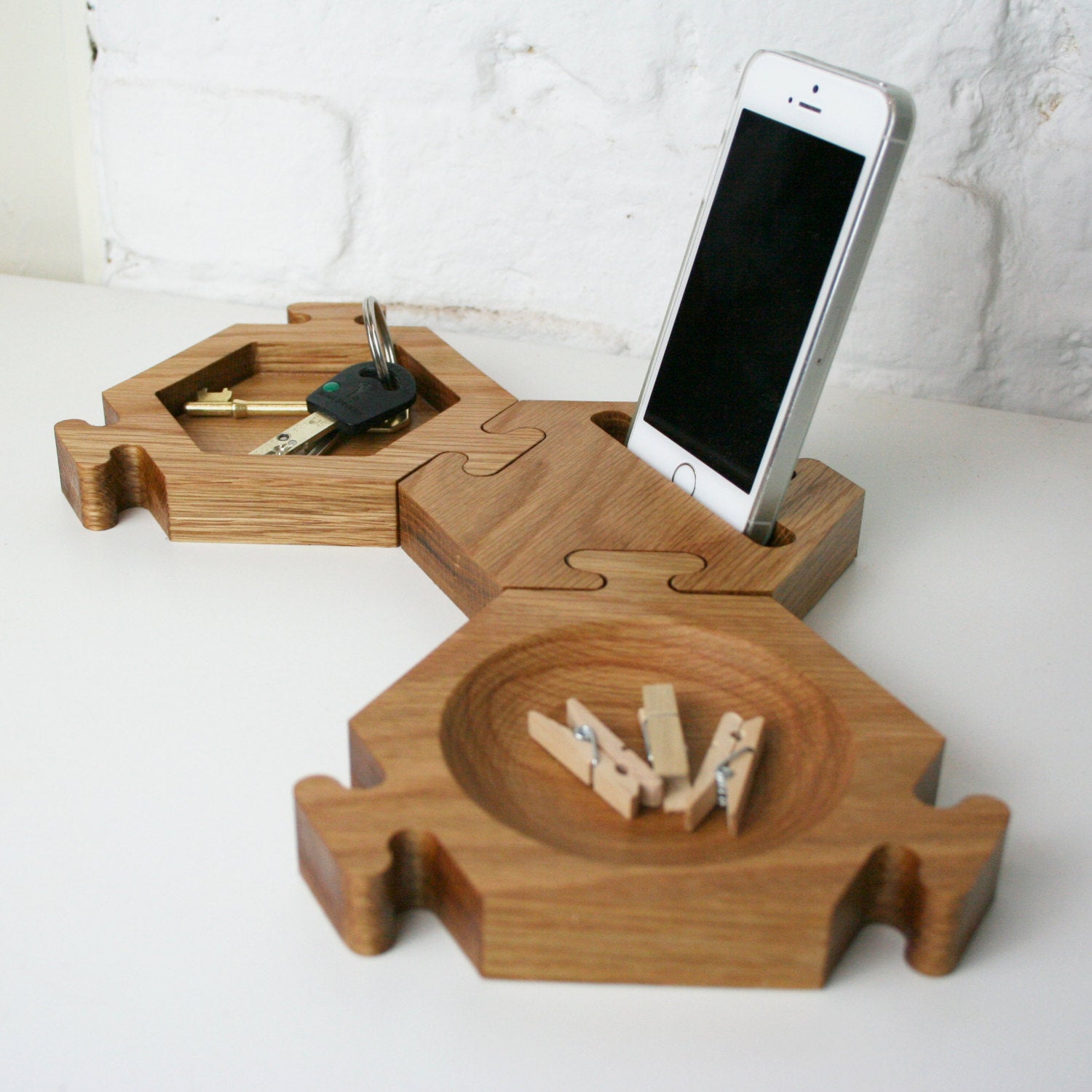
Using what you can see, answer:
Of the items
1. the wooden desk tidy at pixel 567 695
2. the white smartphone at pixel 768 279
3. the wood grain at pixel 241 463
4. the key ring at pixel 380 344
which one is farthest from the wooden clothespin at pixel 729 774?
the key ring at pixel 380 344

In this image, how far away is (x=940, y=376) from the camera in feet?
3.15

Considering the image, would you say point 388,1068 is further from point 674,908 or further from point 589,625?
point 589,625

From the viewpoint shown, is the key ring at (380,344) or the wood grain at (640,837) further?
the key ring at (380,344)


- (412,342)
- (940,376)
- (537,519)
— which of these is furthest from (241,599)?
(940,376)

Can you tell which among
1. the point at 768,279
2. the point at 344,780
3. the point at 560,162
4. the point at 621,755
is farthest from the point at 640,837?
the point at 560,162

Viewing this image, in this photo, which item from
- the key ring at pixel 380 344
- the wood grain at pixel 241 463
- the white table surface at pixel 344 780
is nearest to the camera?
the white table surface at pixel 344 780

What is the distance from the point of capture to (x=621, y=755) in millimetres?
559

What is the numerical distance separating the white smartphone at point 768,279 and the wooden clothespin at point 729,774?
16 cm

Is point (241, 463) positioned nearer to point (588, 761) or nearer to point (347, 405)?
point (347, 405)

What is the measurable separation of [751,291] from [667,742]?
278mm

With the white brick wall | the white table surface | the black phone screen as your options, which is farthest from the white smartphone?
the white brick wall

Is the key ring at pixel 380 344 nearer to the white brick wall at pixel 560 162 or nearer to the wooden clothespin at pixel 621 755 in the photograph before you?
the white brick wall at pixel 560 162

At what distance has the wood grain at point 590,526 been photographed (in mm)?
674

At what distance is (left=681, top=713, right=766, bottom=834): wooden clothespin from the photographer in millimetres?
531
